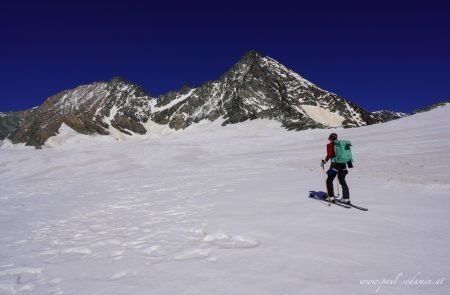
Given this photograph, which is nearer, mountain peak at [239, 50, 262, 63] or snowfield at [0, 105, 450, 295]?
snowfield at [0, 105, 450, 295]

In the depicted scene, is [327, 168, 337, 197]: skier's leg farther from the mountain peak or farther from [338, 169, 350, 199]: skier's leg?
the mountain peak

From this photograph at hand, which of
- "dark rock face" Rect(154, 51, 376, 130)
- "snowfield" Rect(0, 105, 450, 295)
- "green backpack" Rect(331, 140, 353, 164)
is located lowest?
"snowfield" Rect(0, 105, 450, 295)

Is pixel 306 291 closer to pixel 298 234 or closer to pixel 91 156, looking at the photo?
pixel 298 234

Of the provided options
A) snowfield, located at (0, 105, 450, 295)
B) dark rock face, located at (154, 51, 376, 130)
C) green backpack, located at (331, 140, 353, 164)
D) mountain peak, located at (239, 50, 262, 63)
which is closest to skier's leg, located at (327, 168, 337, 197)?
green backpack, located at (331, 140, 353, 164)

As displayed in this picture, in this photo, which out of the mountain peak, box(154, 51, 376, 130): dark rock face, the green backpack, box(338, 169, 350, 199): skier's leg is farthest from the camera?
the mountain peak

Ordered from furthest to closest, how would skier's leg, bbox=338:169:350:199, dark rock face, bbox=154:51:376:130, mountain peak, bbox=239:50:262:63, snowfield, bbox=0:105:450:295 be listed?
mountain peak, bbox=239:50:262:63 → dark rock face, bbox=154:51:376:130 → skier's leg, bbox=338:169:350:199 → snowfield, bbox=0:105:450:295

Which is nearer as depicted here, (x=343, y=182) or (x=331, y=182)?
(x=343, y=182)

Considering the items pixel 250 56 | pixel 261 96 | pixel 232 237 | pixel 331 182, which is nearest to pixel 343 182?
pixel 331 182

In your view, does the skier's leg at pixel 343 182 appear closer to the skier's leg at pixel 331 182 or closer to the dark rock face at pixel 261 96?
the skier's leg at pixel 331 182

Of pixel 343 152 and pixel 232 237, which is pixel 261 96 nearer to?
pixel 343 152

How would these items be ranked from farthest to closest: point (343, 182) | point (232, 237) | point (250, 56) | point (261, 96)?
point (250, 56), point (261, 96), point (343, 182), point (232, 237)

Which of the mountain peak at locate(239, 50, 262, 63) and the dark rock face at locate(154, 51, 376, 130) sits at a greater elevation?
the mountain peak at locate(239, 50, 262, 63)

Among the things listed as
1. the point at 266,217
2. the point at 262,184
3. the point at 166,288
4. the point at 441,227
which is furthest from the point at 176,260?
the point at 262,184

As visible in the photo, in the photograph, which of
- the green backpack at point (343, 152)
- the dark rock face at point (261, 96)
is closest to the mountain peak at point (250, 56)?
the dark rock face at point (261, 96)
